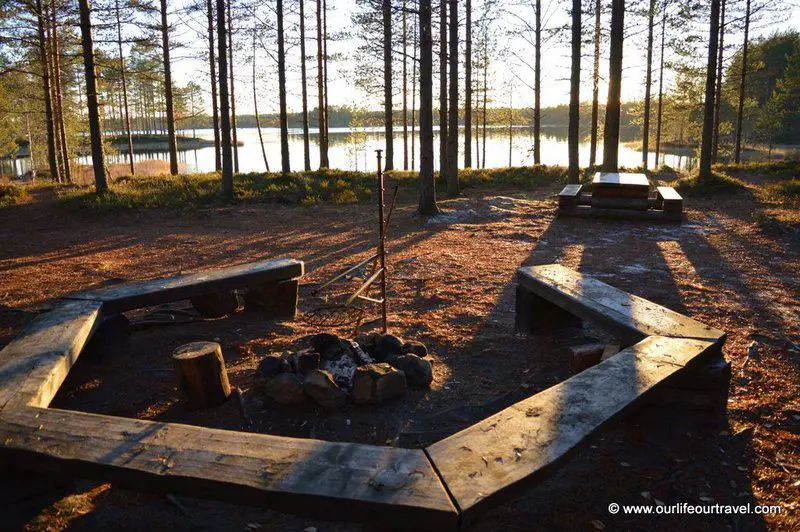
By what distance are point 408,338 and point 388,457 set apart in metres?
2.72

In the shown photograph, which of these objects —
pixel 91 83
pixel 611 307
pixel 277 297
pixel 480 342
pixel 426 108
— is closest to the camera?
pixel 611 307

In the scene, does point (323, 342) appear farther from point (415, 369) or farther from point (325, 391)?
point (415, 369)

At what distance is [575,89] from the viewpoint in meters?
16.4

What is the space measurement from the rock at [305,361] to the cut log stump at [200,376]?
497 mm

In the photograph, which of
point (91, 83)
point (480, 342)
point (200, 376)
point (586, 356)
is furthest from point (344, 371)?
point (91, 83)

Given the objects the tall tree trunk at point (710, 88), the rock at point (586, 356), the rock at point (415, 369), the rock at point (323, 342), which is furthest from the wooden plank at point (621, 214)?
the rock at point (323, 342)

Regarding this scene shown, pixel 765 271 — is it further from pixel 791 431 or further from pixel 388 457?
pixel 388 457

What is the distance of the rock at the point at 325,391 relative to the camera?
3457mm

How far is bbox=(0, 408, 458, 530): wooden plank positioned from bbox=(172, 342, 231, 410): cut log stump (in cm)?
95

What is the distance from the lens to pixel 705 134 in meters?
15.3

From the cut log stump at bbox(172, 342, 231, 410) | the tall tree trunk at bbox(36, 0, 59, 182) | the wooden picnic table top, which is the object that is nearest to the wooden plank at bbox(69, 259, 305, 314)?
the cut log stump at bbox(172, 342, 231, 410)

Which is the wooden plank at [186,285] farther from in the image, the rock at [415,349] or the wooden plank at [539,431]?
the wooden plank at [539,431]

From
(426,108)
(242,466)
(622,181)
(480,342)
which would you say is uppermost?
(426,108)

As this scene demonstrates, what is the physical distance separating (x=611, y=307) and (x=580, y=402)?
63.0 inches
